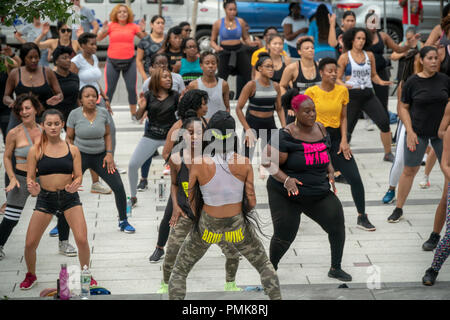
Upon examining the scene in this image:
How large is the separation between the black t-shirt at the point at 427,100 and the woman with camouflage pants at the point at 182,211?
254 centimetres

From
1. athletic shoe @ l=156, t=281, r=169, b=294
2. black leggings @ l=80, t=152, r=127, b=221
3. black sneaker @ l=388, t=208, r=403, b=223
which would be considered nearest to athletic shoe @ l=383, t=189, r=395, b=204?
→ black sneaker @ l=388, t=208, r=403, b=223

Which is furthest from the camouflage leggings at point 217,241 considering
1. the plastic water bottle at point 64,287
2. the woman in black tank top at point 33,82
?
the woman in black tank top at point 33,82

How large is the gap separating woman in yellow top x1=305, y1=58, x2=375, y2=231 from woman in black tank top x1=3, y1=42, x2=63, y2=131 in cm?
301

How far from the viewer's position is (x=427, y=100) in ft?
27.1

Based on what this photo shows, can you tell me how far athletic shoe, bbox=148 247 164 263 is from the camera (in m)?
7.57

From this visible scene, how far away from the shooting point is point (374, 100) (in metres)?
10.2

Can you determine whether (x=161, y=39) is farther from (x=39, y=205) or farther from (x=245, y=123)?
(x=39, y=205)

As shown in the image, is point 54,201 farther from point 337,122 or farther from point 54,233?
point 337,122

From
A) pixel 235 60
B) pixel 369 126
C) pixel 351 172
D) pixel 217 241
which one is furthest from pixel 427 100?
pixel 235 60

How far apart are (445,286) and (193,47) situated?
206 inches

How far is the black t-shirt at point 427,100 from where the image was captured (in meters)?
8.25

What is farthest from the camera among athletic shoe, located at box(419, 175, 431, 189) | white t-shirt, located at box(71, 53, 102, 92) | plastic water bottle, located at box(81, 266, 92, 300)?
white t-shirt, located at box(71, 53, 102, 92)

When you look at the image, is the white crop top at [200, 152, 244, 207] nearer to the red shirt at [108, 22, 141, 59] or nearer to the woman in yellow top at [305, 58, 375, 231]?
the woman in yellow top at [305, 58, 375, 231]
